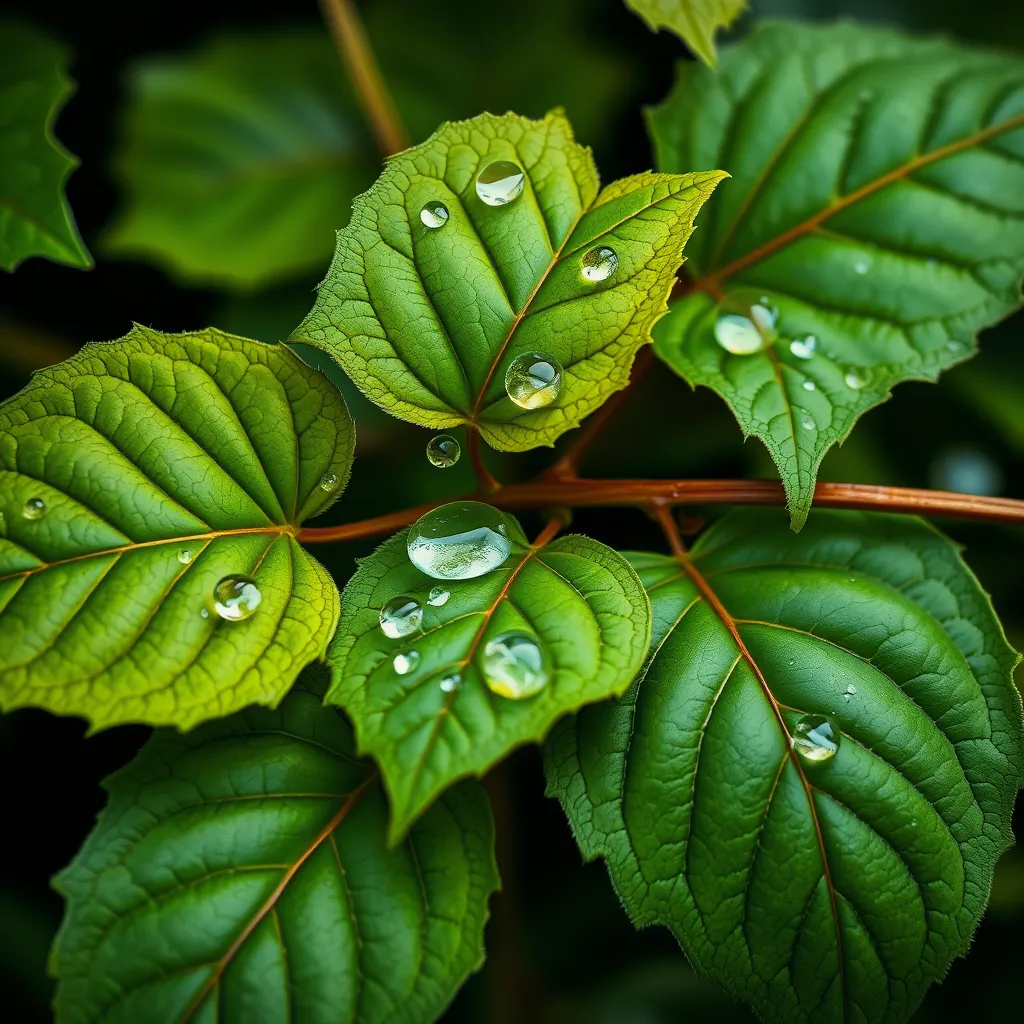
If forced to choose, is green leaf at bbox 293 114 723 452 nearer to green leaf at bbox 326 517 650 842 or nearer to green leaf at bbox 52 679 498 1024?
green leaf at bbox 326 517 650 842

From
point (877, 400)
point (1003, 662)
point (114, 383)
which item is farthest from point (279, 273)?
point (1003, 662)

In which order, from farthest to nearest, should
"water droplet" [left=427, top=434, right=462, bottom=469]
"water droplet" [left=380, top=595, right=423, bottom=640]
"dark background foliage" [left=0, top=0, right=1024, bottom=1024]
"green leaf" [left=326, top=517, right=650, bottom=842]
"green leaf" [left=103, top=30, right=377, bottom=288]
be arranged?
1. "green leaf" [left=103, top=30, right=377, bottom=288]
2. "dark background foliage" [left=0, top=0, right=1024, bottom=1024]
3. "water droplet" [left=427, top=434, right=462, bottom=469]
4. "water droplet" [left=380, top=595, right=423, bottom=640]
5. "green leaf" [left=326, top=517, right=650, bottom=842]

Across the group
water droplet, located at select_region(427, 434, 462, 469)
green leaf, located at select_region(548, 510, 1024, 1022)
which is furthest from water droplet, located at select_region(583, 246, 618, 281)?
green leaf, located at select_region(548, 510, 1024, 1022)

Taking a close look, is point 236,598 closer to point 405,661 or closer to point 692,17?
point 405,661

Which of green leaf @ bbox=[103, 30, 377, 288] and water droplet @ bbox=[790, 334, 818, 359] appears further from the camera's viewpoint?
green leaf @ bbox=[103, 30, 377, 288]

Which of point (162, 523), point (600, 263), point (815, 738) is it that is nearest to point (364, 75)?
point (600, 263)

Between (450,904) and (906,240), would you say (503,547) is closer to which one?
(450,904)
